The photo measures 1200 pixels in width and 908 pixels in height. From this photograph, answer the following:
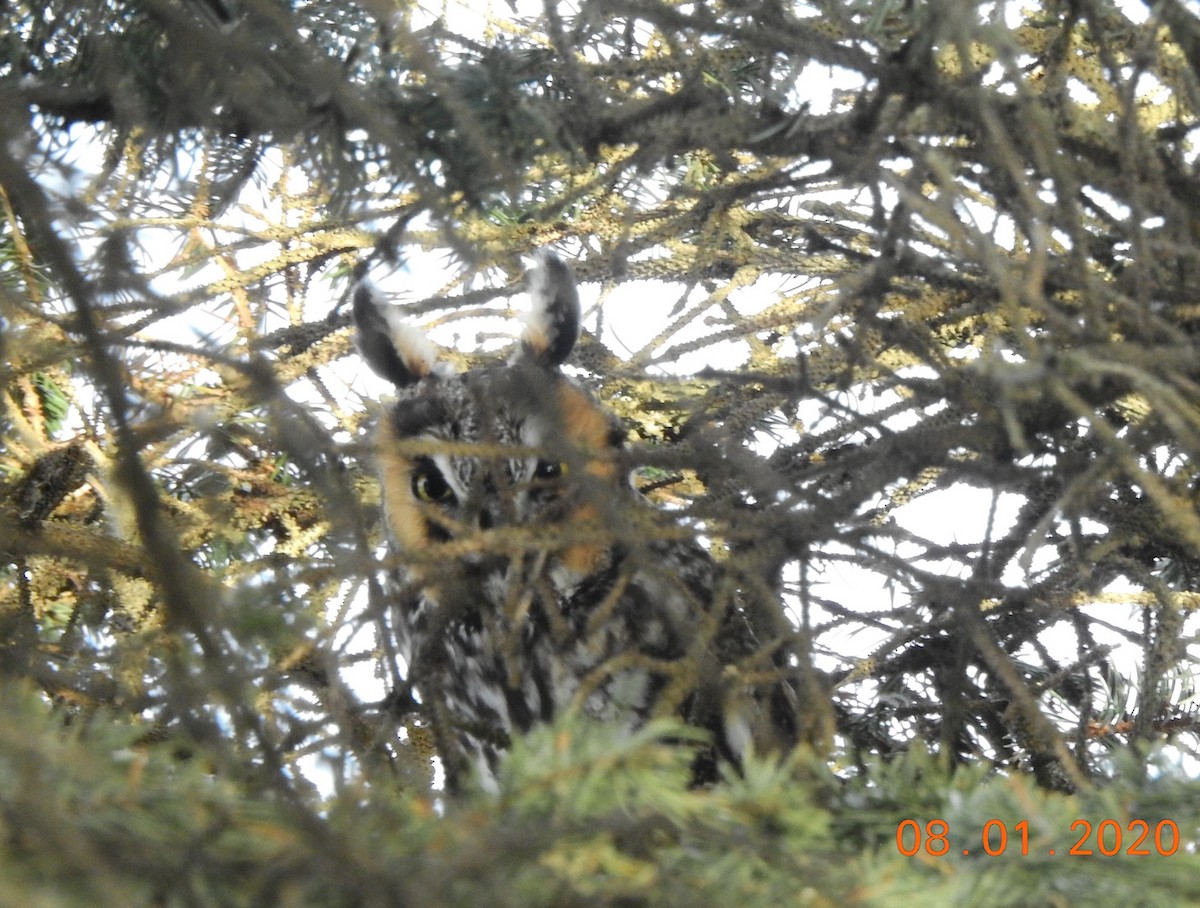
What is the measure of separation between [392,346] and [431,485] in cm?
40

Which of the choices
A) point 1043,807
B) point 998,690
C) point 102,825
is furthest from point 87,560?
point 998,690

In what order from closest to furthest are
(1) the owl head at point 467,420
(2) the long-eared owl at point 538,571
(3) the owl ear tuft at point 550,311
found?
(2) the long-eared owl at point 538,571, (1) the owl head at point 467,420, (3) the owl ear tuft at point 550,311

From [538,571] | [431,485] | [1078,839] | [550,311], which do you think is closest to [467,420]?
[431,485]

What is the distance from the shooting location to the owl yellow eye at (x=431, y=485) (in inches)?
80.6

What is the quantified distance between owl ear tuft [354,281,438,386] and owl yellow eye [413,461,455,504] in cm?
32

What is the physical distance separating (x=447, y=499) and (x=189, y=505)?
17.1 inches

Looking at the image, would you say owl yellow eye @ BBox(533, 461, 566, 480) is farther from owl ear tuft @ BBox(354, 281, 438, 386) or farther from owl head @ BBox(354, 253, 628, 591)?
owl ear tuft @ BBox(354, 281, 438, 386)

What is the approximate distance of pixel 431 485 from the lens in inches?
81.5

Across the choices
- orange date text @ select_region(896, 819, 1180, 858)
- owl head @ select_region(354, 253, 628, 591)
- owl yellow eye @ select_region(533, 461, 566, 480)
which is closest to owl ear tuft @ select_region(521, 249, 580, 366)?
owl head @ select_region(354, 253, 628, 591)

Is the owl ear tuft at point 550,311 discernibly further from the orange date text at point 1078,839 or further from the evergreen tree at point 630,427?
the orange date text at point 1078,839

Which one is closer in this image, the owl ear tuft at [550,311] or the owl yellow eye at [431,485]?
the owl yellow eye at [431,485]

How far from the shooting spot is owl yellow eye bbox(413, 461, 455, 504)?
205 centimetres

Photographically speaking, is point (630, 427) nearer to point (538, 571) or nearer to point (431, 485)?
point (431, 485)

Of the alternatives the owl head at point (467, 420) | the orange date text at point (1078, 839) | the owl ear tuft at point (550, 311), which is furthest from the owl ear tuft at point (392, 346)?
the orange date text at point (1078, 839)
